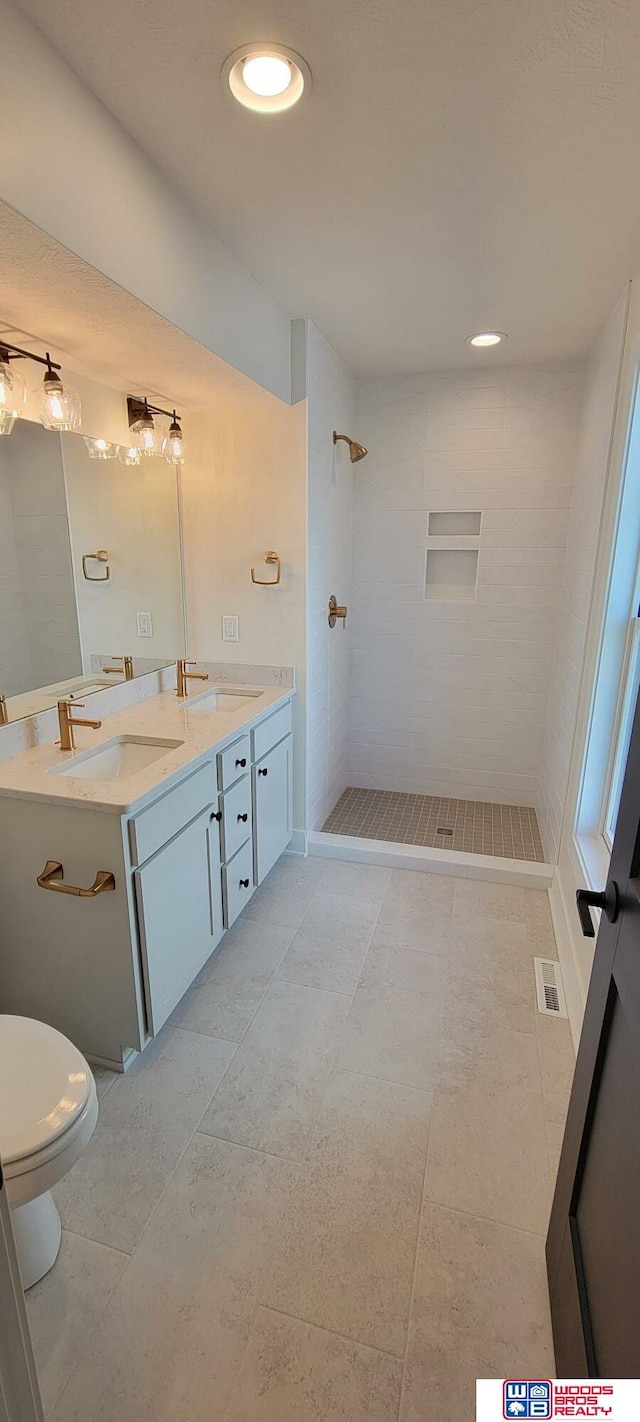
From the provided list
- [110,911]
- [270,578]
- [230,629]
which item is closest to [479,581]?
[270,578]

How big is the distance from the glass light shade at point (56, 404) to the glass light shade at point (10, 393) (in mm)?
56

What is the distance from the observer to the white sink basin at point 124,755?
6.49 feet

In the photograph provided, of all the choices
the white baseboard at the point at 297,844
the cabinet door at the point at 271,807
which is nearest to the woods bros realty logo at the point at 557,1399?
the cabinet door at the point at 271,807

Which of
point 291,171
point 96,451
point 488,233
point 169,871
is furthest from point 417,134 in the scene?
point 169,871

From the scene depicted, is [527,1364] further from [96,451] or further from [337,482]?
[337,482]

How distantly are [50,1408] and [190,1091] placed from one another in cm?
67

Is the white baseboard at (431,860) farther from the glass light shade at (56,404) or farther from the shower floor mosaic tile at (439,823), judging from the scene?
the glass light shade at (56,404)

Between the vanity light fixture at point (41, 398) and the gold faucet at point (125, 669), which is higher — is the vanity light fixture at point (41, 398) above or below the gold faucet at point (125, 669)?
above

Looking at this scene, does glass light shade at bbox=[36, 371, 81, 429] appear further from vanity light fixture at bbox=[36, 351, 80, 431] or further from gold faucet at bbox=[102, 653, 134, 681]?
gold faucet at bbox=[102, 653, 134, 681]

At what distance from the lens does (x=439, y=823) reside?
3.44 metres

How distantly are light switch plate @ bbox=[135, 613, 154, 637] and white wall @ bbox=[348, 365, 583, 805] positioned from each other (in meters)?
1.43

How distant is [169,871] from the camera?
1769 mm

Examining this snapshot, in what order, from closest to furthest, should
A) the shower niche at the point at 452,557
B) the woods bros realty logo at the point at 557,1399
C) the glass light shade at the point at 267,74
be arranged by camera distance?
the woods bros realty logo at the point at 557,1399 → the glass light shade at the point at 267,74 → the shower niche at the point at 452,557

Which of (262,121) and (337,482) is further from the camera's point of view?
(337,482)
